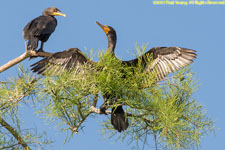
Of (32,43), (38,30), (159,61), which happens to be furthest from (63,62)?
(38,30)

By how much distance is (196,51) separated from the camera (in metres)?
3.49

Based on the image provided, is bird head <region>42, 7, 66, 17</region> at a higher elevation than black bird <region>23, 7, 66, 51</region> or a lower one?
higher

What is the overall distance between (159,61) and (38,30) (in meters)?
1.65

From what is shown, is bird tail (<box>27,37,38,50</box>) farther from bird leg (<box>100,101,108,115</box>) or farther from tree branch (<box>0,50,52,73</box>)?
bird leg (<box>100,101,108,115</box>)

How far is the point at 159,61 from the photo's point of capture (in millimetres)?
3588

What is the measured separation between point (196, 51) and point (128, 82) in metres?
0.81

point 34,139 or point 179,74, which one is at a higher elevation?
point 179,74

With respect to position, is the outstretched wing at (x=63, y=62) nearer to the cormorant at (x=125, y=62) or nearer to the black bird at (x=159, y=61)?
the cormorant at (x=125, y=62)

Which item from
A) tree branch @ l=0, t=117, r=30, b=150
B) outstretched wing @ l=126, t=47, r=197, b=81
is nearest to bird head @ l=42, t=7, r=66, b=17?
outstretched wing @ l=126, t=47, r=197, b=81

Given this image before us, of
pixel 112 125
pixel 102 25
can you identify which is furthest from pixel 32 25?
pixel 112 125

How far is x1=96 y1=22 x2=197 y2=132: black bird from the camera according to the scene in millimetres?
3268

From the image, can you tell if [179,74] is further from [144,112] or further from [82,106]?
[82,106]

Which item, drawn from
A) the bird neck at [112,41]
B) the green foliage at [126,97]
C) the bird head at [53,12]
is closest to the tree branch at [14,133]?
the green foliage at [126,97]

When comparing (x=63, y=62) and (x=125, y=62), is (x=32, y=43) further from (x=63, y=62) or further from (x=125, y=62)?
(x=125, y=62)
